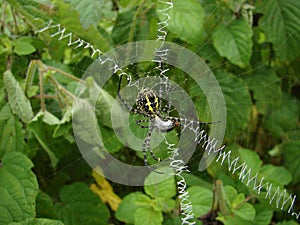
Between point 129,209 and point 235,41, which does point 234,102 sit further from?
point 129,209

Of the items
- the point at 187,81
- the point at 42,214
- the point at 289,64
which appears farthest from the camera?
the point at 289,64

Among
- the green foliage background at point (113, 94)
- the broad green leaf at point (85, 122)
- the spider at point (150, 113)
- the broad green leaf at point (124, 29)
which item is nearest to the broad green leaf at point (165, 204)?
the green foliage background at point (113, 94)

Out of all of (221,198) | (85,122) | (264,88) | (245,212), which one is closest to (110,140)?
(85,122)

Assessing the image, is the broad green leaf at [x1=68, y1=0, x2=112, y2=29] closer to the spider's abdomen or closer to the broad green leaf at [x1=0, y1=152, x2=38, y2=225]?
the spider's abdomen

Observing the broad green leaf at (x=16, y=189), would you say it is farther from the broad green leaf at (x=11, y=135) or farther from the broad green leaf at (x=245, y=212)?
the broad green leaf at (x=245, y=212)

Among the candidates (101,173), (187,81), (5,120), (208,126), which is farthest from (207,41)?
(5,120)

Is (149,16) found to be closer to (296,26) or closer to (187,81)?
(187,81)
